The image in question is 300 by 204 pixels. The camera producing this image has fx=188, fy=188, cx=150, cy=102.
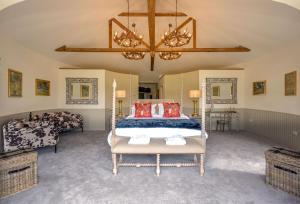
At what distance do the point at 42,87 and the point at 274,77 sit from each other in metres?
7.23

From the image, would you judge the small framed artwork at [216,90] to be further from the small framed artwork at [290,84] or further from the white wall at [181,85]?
the small framed artwork at [290,84]

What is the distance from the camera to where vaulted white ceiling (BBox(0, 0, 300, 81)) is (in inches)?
157

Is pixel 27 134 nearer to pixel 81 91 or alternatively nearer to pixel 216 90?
pixel 81 91

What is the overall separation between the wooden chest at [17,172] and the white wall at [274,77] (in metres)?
5.68

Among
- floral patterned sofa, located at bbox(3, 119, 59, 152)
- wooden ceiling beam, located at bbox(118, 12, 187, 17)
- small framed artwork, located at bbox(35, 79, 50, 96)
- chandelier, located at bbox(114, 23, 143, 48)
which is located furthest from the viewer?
small framed artwork, located at bbox(35, 79, 50, 96)

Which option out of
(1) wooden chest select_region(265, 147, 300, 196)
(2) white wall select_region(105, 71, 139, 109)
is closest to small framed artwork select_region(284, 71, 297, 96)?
(1) wooden chest select_region(265, 147, 300, 196)

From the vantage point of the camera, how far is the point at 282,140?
5230 millimetres

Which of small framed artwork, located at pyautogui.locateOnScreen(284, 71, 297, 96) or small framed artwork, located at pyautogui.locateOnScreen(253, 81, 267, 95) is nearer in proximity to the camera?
small framed artwork, located at pyautogui.locateOnScreen(284, 71, 297, 96)

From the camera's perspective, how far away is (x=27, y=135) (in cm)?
407

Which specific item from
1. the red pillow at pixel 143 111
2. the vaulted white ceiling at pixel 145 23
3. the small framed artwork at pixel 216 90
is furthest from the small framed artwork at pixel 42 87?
the small framed artwork at pixel 216 90

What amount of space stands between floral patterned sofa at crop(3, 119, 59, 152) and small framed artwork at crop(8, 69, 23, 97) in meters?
0.81

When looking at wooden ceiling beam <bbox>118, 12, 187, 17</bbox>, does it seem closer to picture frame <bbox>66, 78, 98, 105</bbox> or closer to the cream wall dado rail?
picture frame <bbox>66, 78, 98, 105</bbox>

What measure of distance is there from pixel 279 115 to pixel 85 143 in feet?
18.2

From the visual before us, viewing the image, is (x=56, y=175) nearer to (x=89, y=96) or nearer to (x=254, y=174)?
(x=254, y=174)
